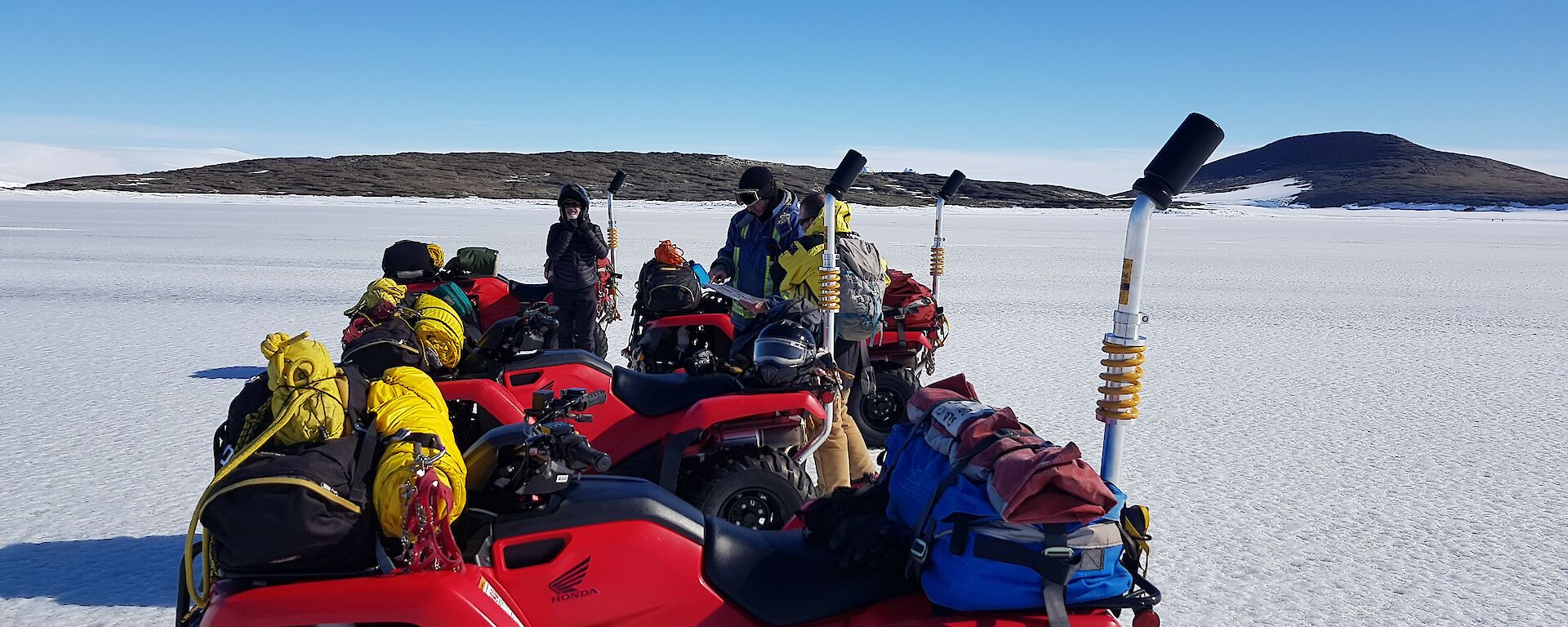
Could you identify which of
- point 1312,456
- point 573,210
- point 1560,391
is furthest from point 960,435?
point 1560,391

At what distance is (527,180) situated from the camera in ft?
210

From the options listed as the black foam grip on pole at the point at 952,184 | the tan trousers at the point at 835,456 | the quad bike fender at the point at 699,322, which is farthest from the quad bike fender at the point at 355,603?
the black foam grip on pole at the point at 952,184

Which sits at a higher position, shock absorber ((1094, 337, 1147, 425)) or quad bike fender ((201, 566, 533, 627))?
shock absorber ((1094, 337, 1147, 425))

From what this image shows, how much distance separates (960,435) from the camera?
2.18 metres

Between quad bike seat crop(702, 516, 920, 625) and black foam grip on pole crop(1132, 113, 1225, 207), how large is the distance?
A: 1.00 m

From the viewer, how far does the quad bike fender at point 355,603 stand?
191 centimetres

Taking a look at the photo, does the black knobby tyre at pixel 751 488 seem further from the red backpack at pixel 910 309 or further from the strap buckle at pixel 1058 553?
the red backpack at pixel 910 309

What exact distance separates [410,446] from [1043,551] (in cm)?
133

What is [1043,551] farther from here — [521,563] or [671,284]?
[671,284]

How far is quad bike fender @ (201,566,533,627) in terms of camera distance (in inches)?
75.3

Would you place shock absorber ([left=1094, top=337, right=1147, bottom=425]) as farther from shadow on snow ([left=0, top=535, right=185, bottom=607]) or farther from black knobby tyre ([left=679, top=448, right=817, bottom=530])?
shadow on snow ([left=0, top=535, right=185, bottom=607])

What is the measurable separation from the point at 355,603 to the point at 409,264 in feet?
16.7

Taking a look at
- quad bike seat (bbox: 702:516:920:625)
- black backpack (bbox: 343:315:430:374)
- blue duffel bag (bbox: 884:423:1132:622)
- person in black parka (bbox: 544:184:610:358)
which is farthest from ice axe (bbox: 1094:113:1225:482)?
person in black parka (bbox: 544:184:610:358)

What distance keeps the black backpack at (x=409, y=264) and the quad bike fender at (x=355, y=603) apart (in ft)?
16.2
